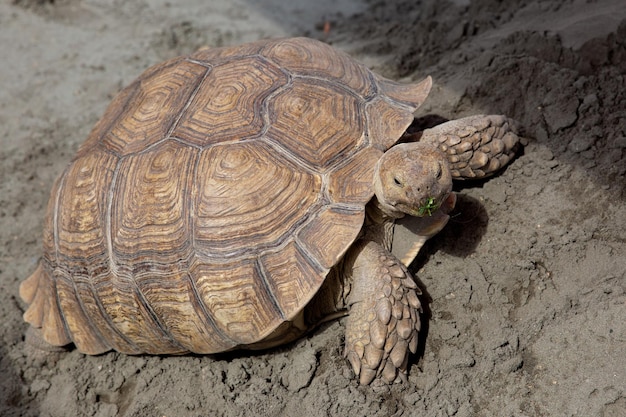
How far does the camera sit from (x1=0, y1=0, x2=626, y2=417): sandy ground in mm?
2615

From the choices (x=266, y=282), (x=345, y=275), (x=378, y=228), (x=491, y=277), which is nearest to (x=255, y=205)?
(x=266, y=282)

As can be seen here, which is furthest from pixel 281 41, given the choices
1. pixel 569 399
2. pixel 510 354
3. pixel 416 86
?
pixel 569 399

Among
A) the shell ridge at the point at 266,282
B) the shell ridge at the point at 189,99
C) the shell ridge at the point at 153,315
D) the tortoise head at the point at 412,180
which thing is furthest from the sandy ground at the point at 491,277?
the shell ridge at the point at 189,99

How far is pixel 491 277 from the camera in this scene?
2980 millimetres

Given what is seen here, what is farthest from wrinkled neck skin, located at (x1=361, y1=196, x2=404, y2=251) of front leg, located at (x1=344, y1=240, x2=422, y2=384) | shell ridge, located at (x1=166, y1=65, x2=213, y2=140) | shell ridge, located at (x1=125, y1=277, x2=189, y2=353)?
shell ridge, located at (x1=125, y1=277, x2=189, y2=353)

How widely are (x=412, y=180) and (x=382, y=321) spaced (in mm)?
661

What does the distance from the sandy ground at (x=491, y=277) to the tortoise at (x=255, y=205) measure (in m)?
0.16

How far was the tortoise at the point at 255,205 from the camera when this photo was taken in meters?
2.70

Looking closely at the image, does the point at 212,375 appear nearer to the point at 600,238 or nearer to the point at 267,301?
the point at 267,301

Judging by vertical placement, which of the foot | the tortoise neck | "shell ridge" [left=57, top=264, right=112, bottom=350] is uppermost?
the foot

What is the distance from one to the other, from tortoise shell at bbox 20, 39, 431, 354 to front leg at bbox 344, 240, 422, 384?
260 millimetres

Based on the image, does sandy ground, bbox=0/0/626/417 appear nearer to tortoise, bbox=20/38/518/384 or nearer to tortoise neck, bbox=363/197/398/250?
tortoise, bbox=20/38/518/384

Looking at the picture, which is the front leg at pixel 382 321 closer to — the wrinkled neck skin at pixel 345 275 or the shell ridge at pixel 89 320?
the wrinkled neck skin at pixel 345 275

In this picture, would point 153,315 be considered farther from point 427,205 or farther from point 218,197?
point 427,205
